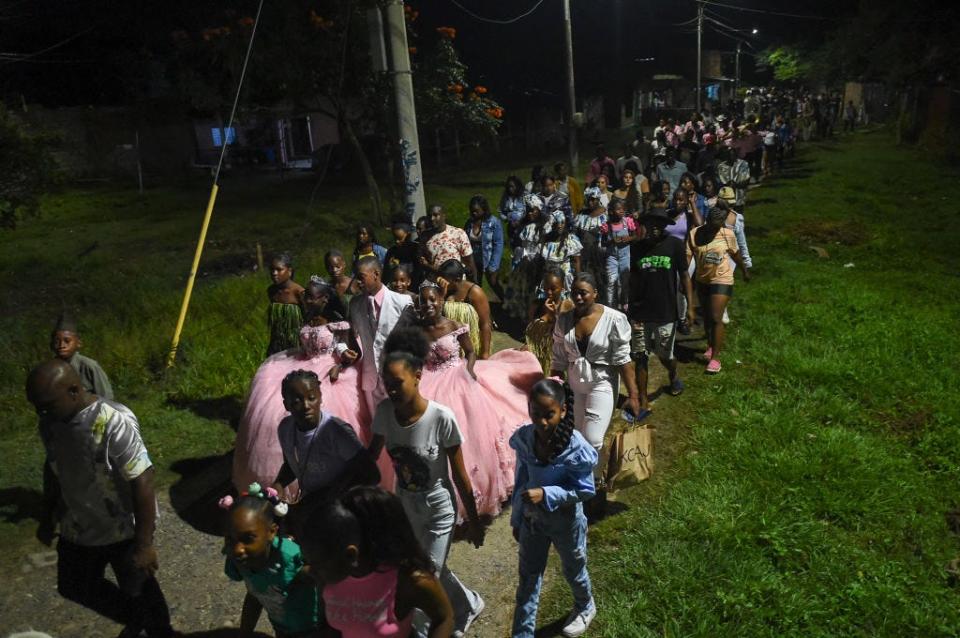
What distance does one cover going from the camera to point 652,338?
738cm

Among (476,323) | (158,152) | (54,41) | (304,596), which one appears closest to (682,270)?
(476,323)

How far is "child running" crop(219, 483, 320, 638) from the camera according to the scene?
10.3 ft

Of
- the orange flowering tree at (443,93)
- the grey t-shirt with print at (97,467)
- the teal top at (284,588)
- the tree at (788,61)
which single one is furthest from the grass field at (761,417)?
the tree at (788,61)

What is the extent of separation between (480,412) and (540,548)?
1.78m

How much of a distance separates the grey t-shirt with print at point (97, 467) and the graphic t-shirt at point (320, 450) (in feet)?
2.55

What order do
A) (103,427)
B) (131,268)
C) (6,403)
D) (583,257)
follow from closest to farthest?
(103,427) → (6,403) → (583,257) → (131,268)

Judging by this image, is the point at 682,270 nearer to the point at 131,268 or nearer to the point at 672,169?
the point at 672,169

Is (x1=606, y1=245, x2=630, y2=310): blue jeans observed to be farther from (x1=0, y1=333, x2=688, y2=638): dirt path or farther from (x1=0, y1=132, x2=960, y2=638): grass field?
(x1=0, y1=333, x2=688, y2=638): dirt path

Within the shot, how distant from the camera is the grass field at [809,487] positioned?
4582 mm

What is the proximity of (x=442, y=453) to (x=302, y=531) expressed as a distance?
1275 mm

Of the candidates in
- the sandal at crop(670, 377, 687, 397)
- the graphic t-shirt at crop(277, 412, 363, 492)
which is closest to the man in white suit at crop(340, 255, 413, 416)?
the graphic t-shirt at crop(277, 412, 363, 492)

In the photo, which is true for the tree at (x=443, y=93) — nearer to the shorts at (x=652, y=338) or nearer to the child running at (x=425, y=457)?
the shorts at (x=652, y=338)

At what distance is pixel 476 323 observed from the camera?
6.61 metres

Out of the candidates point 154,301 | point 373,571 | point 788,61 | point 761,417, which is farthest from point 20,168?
point 788,61
